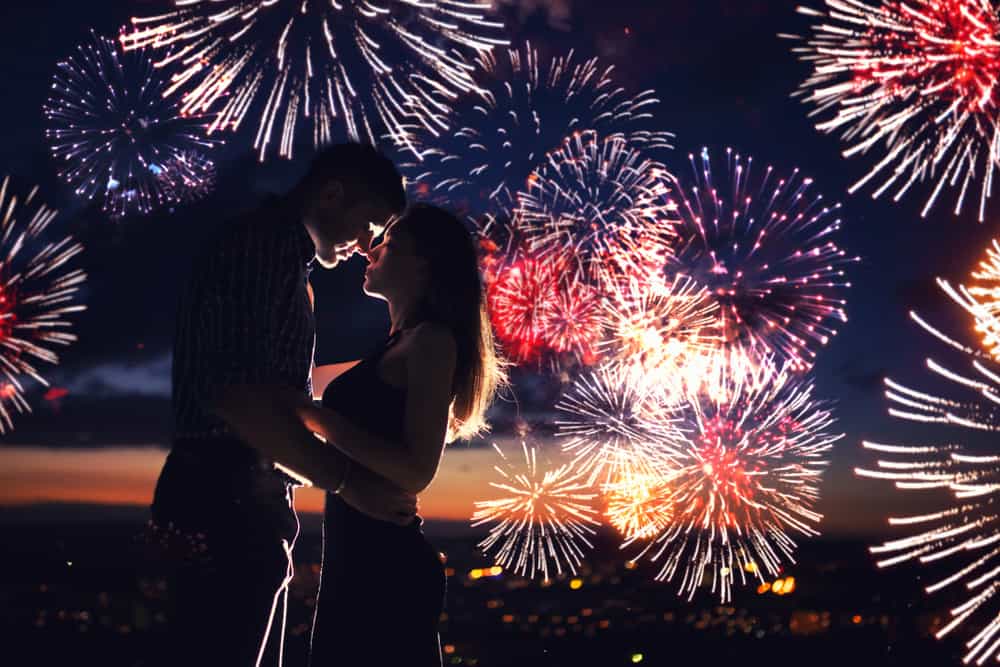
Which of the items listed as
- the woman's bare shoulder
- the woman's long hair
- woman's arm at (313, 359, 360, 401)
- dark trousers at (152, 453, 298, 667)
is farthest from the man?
woman's arm at (313, 359, 360, 401)

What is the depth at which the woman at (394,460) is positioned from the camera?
3109 millimetres

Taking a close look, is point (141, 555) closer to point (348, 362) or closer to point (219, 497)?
point (219, 497)

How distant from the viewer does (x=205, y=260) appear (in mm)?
3004

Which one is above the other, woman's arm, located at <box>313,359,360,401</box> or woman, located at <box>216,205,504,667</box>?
woman's arm, located at <box>313,359,360,401</box>

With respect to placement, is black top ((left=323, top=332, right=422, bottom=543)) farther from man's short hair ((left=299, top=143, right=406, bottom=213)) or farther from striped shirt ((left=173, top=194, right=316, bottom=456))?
man's short hair ((left=299, top=143, right=406, bottom=213))

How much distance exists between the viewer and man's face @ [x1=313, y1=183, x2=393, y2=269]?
3291mm

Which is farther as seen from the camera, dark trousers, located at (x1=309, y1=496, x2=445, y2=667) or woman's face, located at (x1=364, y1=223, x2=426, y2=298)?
woman's face, located at (x1=364, y1=223, x2=426, y2=298)

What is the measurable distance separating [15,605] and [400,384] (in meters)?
94.1

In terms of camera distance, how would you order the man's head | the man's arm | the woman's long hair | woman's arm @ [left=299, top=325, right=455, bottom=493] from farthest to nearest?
1. the woman's long hair
2. the man's head
3. woman's arm @ [left=299, top=325, right=455, bottom=493]
4. the man's arm

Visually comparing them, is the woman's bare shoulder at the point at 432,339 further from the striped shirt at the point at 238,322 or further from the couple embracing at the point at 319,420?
the striped shirt at the point at 238,322

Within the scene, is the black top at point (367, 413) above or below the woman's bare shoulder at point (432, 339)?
below

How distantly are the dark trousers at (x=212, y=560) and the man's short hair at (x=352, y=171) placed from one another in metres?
1.11

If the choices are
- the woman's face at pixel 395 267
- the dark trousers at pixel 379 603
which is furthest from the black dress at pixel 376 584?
the woman's face at pixel 395 267

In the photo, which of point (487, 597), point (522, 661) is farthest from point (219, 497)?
point (487, 597)
